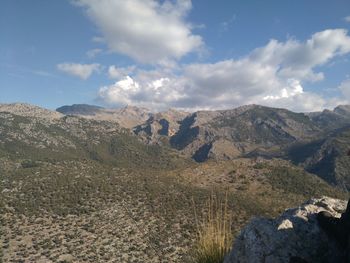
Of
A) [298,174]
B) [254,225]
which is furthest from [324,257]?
[298,174]

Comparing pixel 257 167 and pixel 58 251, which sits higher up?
pixel 257 167

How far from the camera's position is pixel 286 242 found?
553 cm

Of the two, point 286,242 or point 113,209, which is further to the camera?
point 113,209

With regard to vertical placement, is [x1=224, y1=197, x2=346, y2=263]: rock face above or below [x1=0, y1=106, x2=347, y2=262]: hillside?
above

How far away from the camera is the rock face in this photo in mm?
5422

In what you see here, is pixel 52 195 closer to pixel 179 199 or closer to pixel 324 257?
pixel 179 199

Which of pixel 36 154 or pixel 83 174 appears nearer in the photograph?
pixel 83 174

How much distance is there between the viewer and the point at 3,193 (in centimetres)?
6356

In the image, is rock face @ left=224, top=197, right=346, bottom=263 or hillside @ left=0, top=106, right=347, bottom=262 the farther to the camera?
hillside @ left=0, top=106, right=347, bottom=262

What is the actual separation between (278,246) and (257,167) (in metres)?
95.5

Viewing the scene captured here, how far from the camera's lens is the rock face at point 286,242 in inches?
213

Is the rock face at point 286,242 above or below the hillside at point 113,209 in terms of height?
above

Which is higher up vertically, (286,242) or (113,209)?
(286,242)

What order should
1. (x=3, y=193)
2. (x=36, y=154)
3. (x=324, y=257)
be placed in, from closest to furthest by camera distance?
(x=324, y=257) < (x=3, y=193) < (x=36, y=154)
